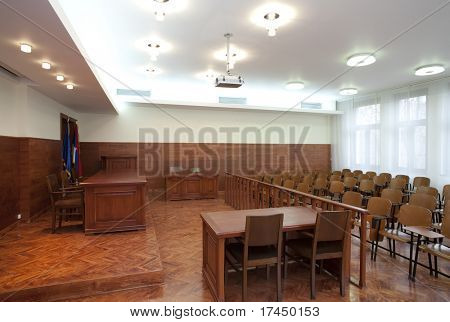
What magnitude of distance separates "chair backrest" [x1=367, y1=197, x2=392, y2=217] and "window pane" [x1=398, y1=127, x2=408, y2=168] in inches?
168

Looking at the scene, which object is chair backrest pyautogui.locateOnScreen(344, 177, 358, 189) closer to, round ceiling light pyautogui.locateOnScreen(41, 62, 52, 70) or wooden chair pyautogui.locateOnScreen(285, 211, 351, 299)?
wooden chair pyautogui.locateOnScreen(285, 211, 351, 299)

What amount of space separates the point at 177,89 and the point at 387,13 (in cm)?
565

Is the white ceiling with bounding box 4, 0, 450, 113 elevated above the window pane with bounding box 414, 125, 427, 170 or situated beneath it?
elevated above

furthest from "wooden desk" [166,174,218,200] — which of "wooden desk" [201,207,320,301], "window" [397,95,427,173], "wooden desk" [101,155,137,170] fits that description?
"window" [397,95,427,173]

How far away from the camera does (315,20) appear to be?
3.50m

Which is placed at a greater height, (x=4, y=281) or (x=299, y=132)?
(x=299, y=132)

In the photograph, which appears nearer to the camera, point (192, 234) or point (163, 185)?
Result: point (192, 234)

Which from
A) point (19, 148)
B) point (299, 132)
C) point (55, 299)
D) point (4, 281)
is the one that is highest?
point (299, 132)

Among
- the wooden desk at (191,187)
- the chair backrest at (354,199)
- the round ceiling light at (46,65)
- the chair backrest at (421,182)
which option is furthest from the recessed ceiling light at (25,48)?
the chair backrest at (421,182)

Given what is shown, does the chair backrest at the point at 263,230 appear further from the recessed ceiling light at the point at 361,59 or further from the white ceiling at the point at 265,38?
the recessed ceiling light at the point at 361,59

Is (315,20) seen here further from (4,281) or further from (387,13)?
(4,281)

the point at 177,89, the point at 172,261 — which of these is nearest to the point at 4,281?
the point at 172,261

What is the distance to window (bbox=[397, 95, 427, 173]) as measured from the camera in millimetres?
6738

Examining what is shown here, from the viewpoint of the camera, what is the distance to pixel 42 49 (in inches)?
119
